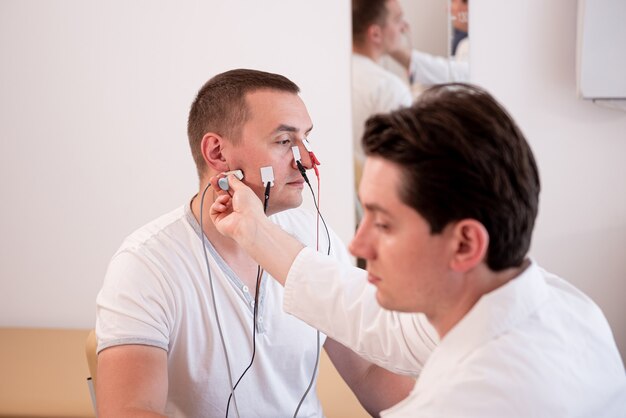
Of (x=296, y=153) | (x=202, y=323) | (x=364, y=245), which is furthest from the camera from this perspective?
(x=296, y=153)

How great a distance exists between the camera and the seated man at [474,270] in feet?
3.36

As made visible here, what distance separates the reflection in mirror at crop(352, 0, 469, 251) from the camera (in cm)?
312

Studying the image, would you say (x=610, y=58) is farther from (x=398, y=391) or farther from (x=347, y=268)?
(x=347, y=268)

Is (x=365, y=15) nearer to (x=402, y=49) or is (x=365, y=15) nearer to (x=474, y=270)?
(x=402, y=49)

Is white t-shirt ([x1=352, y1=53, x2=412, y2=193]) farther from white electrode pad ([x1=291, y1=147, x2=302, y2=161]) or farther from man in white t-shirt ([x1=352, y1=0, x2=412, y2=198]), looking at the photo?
white electrode pad ([x1=291, y1=147, x2=302, y2=161])

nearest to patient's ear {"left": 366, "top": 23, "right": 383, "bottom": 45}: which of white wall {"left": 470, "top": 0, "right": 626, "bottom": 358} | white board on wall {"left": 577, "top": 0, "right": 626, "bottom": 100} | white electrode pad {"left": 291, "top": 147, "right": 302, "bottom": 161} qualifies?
white wall {"left": 470, "top": 0, "right": 626, "bottom": 358}

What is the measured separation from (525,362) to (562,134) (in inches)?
90.2

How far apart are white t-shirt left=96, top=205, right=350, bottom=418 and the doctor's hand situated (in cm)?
16

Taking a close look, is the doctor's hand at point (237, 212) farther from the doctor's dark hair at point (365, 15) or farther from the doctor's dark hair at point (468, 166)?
the doctor's dark hair at point (365, 15)

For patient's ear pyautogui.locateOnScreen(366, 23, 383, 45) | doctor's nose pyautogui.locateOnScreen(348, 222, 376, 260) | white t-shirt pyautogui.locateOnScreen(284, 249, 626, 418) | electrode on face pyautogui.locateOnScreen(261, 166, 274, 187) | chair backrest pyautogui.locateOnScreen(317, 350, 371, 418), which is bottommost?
chair backrest pyautogui.locateOnScreen(317, 350, 371, 418)

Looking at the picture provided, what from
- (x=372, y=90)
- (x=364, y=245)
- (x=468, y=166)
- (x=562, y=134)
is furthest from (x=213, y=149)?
(x=562, y=134)

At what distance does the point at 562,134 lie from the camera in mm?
3156

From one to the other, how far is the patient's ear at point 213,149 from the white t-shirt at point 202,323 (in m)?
0.13

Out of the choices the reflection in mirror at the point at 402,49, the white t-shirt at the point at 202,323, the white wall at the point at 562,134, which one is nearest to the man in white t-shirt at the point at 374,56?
the reflection in mirror at the point at 402,49
